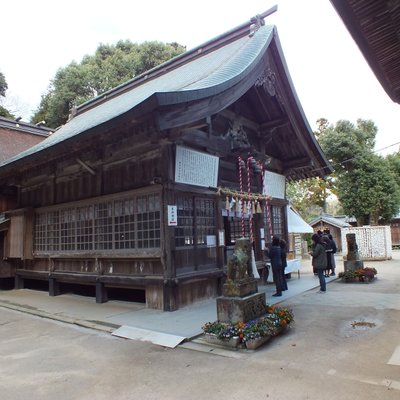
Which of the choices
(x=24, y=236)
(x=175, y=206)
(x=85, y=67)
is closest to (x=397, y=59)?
(x=175, y=206)

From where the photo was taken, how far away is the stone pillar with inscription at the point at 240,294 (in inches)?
226

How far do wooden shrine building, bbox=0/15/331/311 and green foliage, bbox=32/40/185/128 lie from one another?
16.2 meters

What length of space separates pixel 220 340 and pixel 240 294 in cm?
82

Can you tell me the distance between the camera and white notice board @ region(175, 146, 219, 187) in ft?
26.8

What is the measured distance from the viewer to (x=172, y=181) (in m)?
8.03

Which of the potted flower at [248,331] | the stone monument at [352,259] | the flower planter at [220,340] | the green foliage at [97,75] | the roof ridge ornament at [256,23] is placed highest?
the green foliage at [97,75]

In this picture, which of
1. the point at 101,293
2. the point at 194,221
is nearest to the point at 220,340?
the point at 194,221

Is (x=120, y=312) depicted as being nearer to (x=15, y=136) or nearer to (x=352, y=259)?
(x=352, y=259)

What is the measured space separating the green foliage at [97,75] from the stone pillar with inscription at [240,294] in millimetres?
24523

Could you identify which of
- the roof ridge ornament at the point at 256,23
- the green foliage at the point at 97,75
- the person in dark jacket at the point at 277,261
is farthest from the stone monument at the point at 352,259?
the green foliage at the point at 97,75

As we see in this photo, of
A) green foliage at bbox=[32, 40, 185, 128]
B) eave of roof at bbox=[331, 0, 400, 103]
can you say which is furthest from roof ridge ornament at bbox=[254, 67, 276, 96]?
green foliage at bbox=[32, 40, 185, 128]

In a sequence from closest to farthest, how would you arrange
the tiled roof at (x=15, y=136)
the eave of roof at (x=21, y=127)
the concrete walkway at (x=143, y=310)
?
the concrete walkway at (x=143, y=310)
the tiled roof at (x=15, y=136)
the eave of roof at (x=21, y=127)

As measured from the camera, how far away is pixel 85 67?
2816 cm

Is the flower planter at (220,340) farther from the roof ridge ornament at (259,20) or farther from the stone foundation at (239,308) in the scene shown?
the roof ridge ornament at (259,20)
